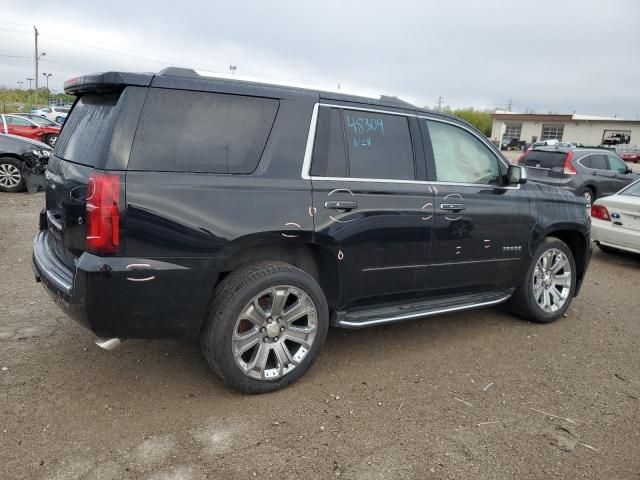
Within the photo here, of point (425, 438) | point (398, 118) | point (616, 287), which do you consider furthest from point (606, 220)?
point (425, 438)

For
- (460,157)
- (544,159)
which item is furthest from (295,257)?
(544,159)

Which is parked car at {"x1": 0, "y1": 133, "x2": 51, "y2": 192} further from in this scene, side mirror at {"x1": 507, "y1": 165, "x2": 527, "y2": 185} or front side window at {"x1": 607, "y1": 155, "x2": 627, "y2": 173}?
front side window at {"x1": 607, "y1": 155, "x2": 627, "y2": 173}

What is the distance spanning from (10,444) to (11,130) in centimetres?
1775

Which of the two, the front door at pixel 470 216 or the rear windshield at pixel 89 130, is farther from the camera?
the front door at pixel 470 216

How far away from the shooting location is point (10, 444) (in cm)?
275

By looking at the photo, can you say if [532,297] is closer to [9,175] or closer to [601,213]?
[601,213]

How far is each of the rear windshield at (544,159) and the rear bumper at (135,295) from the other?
454 inches

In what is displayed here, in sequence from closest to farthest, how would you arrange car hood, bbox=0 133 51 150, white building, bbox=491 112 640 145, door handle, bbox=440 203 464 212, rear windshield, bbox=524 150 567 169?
door handle, bbox=440 203 464 212
car hood, bbox=0 133 51 150
rear windshield, bbox=524 150 567 169
white building, bbox=491 112 640 145

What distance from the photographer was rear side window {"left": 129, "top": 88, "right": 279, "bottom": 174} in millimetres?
2955

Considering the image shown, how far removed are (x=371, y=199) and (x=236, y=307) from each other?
1193 mm

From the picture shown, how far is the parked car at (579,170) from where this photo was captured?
1233cm

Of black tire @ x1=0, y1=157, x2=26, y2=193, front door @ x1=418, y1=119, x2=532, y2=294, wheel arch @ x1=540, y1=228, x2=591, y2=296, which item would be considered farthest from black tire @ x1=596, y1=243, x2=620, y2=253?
black tire @ x1=0, y1=157, x2=26, y2=193

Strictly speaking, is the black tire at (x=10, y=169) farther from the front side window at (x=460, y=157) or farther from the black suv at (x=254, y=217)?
the front side window at (x=460, y=157)

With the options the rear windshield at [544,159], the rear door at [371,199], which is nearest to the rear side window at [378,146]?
the rear door at [371,199]
